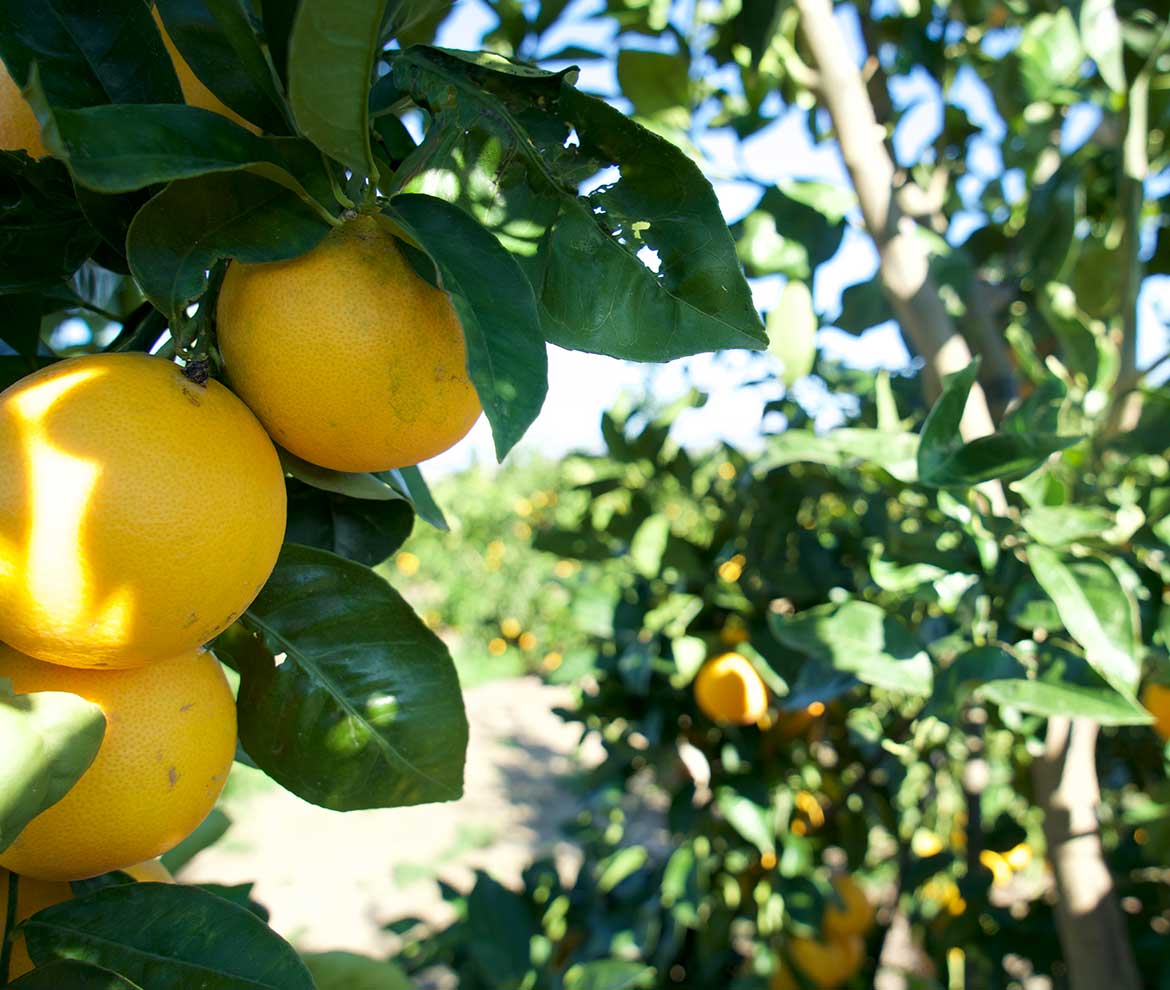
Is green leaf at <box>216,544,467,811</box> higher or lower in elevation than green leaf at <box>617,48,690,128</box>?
lower

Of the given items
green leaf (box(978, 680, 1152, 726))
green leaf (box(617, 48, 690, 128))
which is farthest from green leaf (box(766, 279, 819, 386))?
green leaf (box(978, 680, 1152, 726))

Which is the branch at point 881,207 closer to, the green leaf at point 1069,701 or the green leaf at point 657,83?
the green leaf at point 657,83

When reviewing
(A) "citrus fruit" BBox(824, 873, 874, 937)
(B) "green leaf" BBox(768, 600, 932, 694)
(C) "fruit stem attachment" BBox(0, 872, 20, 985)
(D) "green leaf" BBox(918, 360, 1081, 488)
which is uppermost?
(D) "green leaf" BBox(918, 360, 1081, 488)

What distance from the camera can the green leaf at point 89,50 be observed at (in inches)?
15.5

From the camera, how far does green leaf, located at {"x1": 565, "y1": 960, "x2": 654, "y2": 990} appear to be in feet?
3.13

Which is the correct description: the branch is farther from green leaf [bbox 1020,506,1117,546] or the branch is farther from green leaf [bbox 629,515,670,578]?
green leaf [bbox 629,515,670,578]

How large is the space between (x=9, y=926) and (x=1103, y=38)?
3.93ft

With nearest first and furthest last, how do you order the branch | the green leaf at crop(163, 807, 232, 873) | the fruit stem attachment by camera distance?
the fruit stem attachment < the green leaf at crop(163, 807, 232, 873) < the branch

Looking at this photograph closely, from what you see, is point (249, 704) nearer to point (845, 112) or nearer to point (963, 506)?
point (963, 506)

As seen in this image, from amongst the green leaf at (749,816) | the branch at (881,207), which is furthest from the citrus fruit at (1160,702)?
the green leaf at (749,816)

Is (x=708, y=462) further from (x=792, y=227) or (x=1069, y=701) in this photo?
(x=1069, y=701)

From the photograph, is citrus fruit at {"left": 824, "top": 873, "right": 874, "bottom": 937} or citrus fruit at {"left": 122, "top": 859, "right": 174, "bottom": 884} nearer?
citrus fruit at {"left": 122, "top": 859, "right": 174, "bottom": 884}

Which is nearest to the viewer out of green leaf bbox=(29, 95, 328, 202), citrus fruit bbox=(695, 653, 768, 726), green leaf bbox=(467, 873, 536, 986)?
green leaf bbox=(29, 95, 328, 202)

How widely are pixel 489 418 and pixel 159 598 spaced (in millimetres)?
149
